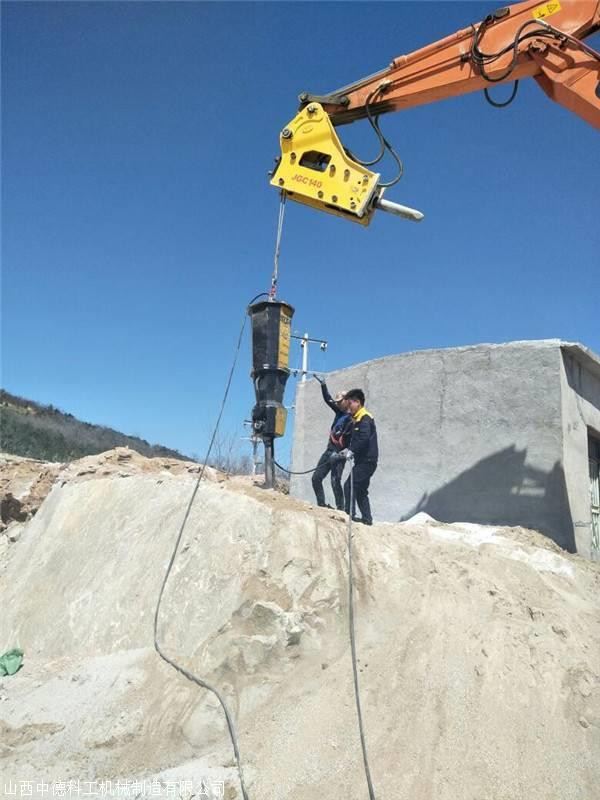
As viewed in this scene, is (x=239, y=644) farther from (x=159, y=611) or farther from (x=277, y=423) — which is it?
(x=277, y=423)

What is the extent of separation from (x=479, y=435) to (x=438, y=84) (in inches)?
165

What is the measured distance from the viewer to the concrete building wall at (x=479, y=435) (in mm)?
7695

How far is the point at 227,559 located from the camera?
5.00 m

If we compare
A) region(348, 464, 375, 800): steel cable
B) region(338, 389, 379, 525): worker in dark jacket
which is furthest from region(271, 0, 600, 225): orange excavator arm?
region(348, 464, 375, 800): steel cable

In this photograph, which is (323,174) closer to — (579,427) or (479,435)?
(479,435)

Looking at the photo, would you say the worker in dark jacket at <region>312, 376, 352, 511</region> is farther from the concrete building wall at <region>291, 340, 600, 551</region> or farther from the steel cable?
the steel cable

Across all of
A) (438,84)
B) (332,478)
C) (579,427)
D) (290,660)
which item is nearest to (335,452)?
(332,478)

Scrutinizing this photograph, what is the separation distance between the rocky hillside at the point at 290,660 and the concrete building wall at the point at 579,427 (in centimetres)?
181

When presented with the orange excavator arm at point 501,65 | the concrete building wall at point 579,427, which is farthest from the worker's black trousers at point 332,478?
the orange excavator arm at point 501,65

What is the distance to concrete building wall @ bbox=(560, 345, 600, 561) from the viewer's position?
25.2ft

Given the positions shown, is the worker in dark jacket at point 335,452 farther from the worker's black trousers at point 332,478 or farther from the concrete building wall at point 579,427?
the concrete building wall at point 579,427

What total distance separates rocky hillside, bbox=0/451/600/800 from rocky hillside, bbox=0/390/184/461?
13.7 meters

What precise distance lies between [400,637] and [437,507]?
156 inches

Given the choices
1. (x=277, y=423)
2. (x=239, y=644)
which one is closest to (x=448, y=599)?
(x=239, y=644)
